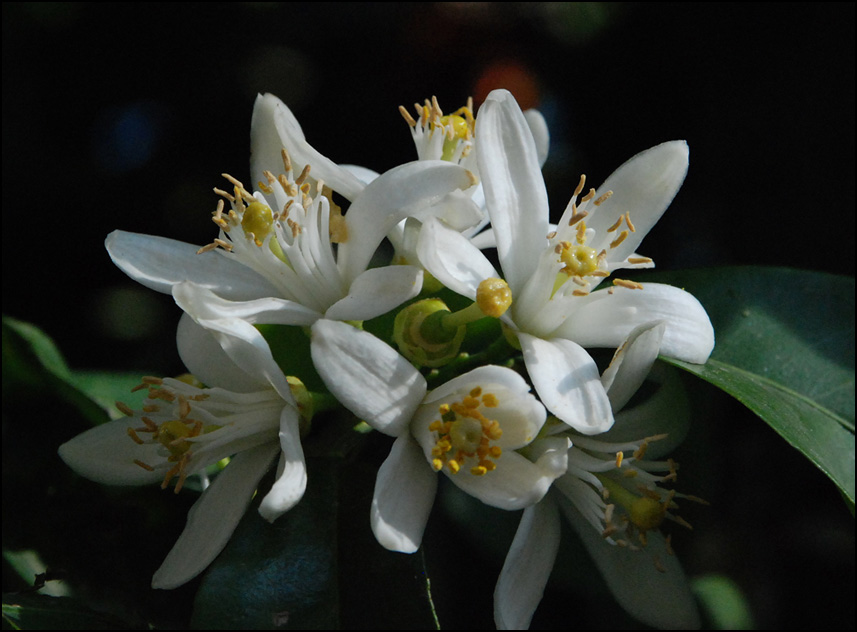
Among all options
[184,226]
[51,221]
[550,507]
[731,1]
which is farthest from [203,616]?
[731,1]

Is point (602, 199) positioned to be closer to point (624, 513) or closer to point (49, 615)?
point (624, 513)

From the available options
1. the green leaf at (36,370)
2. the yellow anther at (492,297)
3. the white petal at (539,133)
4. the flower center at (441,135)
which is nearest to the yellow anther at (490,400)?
the yellow anther at (492,297)

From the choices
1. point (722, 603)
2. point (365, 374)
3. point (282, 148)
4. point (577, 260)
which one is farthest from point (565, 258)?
point (722, 603)

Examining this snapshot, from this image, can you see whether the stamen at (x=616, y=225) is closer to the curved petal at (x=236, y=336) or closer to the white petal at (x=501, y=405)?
the white petal at (x=501, y=405)

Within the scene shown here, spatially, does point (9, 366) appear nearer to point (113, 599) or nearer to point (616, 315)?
point (113, 599)

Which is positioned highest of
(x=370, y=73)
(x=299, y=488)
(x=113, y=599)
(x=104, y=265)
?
(x=370, y=73)

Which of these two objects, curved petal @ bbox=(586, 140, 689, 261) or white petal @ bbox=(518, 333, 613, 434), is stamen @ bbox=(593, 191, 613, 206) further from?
white petal @ bbox=(518, 333, 613, 434)

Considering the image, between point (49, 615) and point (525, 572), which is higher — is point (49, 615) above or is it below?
below
